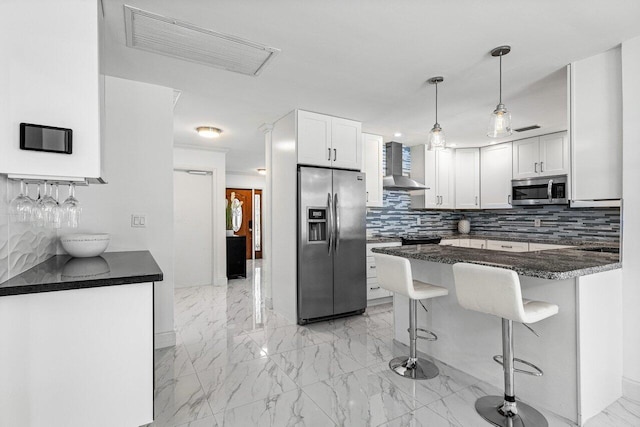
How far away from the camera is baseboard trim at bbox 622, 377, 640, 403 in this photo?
204cm

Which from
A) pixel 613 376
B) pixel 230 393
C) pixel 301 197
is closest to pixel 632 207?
pixel 613 376

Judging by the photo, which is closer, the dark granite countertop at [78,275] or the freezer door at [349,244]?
the dark granite countertop at [78,275]

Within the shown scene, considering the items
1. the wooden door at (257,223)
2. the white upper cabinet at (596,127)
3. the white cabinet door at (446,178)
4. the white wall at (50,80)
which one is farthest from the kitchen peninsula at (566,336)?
the wooden door at (257,223)

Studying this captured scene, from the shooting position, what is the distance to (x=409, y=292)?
7.50 ft

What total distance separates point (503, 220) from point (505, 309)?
429 centimetres

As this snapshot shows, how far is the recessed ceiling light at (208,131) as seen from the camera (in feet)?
14.0

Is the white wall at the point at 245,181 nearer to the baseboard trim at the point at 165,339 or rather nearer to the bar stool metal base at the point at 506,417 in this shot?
the baseboard trim at the point at 165,339

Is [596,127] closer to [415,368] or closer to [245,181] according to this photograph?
[415,368]

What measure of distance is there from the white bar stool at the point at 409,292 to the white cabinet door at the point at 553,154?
3266 mm

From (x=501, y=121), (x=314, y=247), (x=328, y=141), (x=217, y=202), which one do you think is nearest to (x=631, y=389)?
(x=501, y=121)

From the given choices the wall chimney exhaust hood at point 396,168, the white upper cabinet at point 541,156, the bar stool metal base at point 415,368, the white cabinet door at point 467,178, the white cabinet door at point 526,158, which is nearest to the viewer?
the bar stool metal base at point 415,368

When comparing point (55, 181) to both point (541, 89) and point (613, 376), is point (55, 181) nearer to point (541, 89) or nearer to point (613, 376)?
point (613, 376)

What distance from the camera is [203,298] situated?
478 cm

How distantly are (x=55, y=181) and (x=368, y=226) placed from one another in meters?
3.93
